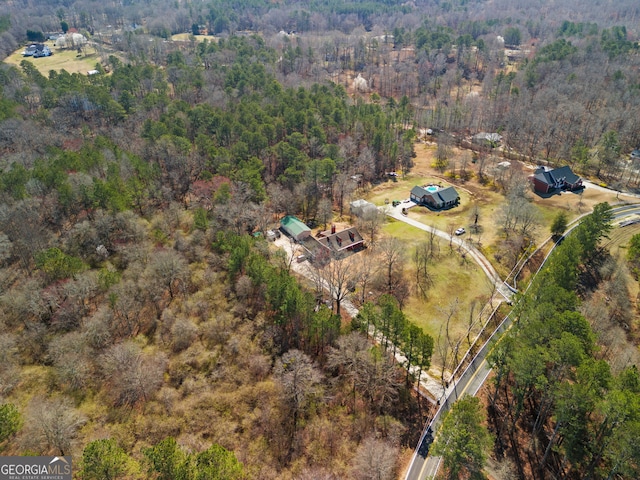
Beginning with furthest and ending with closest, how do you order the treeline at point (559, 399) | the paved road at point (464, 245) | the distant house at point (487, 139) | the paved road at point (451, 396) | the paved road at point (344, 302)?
1. the distant house at point (487, 139)
2. the paved road at point (464, 245)
3. the paved road at point (344, 302)
4. the paved road at point (451, 396)
5. the treeline at point (559, 399)

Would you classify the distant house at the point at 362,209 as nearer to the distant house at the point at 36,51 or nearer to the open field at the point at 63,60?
the open field at the point at 63,60

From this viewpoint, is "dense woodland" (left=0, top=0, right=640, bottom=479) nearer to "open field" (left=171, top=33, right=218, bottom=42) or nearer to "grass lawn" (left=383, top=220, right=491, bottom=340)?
"grass lawn" (left=383, top=220, right=491, bottom=340)

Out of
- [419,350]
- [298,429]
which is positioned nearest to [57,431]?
[298,429]

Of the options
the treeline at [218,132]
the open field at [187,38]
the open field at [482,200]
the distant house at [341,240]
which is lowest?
the open field at [482,200]

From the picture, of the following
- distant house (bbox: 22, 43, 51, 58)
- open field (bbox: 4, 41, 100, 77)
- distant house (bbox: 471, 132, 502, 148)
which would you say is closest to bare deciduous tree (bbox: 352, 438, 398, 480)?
distant house (bbox: 471, 132, 502, 148)

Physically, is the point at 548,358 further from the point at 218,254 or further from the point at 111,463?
the point at 218,254

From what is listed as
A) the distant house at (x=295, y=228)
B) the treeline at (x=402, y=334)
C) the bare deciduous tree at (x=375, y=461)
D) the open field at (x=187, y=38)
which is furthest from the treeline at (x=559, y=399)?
the open field at (x=187, y=38)
